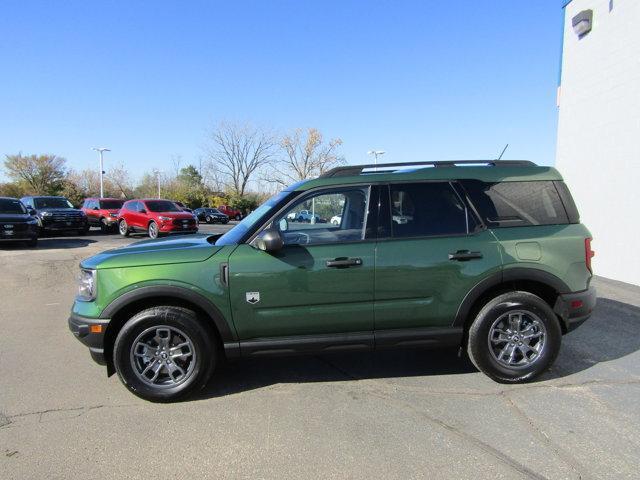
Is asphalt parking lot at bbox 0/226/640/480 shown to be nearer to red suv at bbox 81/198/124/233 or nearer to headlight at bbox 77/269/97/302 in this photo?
headlight at bbox 77/269/97/302

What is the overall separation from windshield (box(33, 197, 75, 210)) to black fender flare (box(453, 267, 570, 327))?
804 inches

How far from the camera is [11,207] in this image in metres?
15.0

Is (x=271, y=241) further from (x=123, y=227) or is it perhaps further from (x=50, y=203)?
(x=50, y=203)

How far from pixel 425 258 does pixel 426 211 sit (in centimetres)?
46

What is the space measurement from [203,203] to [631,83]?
51.2 metres

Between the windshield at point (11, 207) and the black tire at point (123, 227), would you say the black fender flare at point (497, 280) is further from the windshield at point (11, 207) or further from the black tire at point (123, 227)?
the black tire at point (123, 227)

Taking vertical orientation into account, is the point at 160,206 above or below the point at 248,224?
below

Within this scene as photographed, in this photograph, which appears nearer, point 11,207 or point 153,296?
point 153,296

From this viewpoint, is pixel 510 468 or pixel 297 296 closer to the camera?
pixel 510 468

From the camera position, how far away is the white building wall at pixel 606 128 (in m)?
8.83

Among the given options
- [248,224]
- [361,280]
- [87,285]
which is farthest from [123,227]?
[361,280]

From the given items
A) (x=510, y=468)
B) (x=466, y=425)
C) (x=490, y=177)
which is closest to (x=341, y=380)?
(x=466, y=425)

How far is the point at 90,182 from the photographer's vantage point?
6944 centimetres

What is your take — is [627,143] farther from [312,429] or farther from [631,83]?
[312,429]
